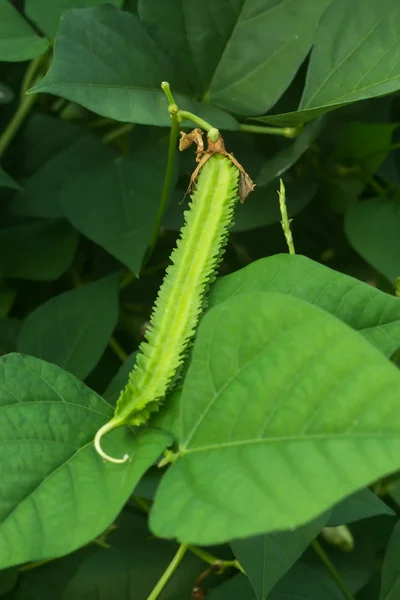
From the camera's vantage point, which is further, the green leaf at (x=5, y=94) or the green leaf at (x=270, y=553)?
the green leaf at (x=5, y=94)

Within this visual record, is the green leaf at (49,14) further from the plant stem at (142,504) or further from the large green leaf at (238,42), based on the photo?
the plant stem at (142,504)

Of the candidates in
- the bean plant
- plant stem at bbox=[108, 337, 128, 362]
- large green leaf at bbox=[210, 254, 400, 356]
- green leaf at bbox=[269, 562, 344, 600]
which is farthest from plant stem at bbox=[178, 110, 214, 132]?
green leaf at bbox=[269, 562, 344, 600]

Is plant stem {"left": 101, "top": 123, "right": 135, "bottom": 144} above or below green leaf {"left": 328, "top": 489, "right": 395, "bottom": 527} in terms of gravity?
above

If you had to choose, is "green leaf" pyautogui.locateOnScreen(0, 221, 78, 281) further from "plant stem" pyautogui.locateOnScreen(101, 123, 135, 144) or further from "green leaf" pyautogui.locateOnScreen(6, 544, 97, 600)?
"green leaf" pyautogui.locateOnScreen(6, 544, 97, 600)

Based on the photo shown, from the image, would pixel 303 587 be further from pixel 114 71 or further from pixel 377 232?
pixel 114 71

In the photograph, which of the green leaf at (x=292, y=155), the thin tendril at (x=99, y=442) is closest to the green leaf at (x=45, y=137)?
the green leaf at (x=292, y=155)

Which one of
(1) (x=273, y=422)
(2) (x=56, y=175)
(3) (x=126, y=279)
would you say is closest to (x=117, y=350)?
(3) (x=126, y=279)
